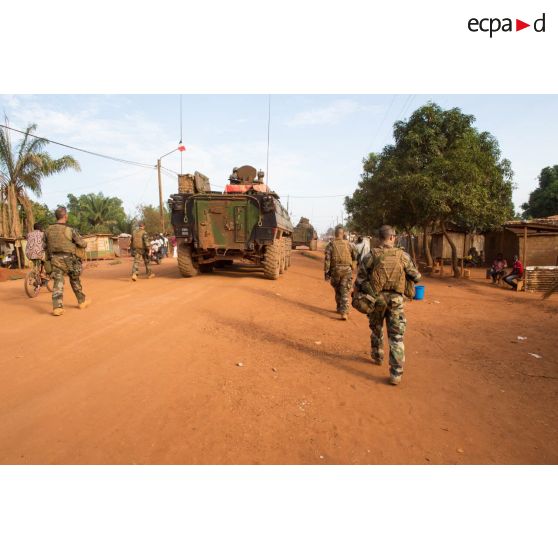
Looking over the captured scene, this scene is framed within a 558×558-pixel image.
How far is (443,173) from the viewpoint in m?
12.5

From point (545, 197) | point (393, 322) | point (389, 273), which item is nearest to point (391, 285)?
point (389, 273)

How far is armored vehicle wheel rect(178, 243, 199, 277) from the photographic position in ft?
33.3

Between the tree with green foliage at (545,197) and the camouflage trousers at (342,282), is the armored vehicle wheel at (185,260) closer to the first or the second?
the camouflage trousers at (342,282)

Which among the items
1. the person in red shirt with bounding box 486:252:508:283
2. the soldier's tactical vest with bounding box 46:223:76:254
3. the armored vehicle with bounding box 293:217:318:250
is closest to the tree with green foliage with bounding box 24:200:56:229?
Answer: the armored vehicle with bounding box 293:217:318:250

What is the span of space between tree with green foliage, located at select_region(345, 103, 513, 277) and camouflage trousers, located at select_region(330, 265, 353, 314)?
7.00 m

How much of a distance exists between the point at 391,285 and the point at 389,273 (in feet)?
0.43

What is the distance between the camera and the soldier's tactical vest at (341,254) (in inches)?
256

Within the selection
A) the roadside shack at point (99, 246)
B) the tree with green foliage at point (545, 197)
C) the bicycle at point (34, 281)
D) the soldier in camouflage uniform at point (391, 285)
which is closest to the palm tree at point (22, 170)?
the roadside shack at point (99, 246)

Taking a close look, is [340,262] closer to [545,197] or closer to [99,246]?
[99,246]

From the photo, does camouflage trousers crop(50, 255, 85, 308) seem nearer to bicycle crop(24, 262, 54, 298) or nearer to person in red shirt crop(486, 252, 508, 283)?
bicycle crop(24, 262, 54, 298)

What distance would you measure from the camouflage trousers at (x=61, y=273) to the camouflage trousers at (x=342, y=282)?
4345 mm

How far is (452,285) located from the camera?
510 inches

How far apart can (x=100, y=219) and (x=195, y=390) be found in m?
40.7

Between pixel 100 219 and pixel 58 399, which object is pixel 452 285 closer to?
pixel 58 399
